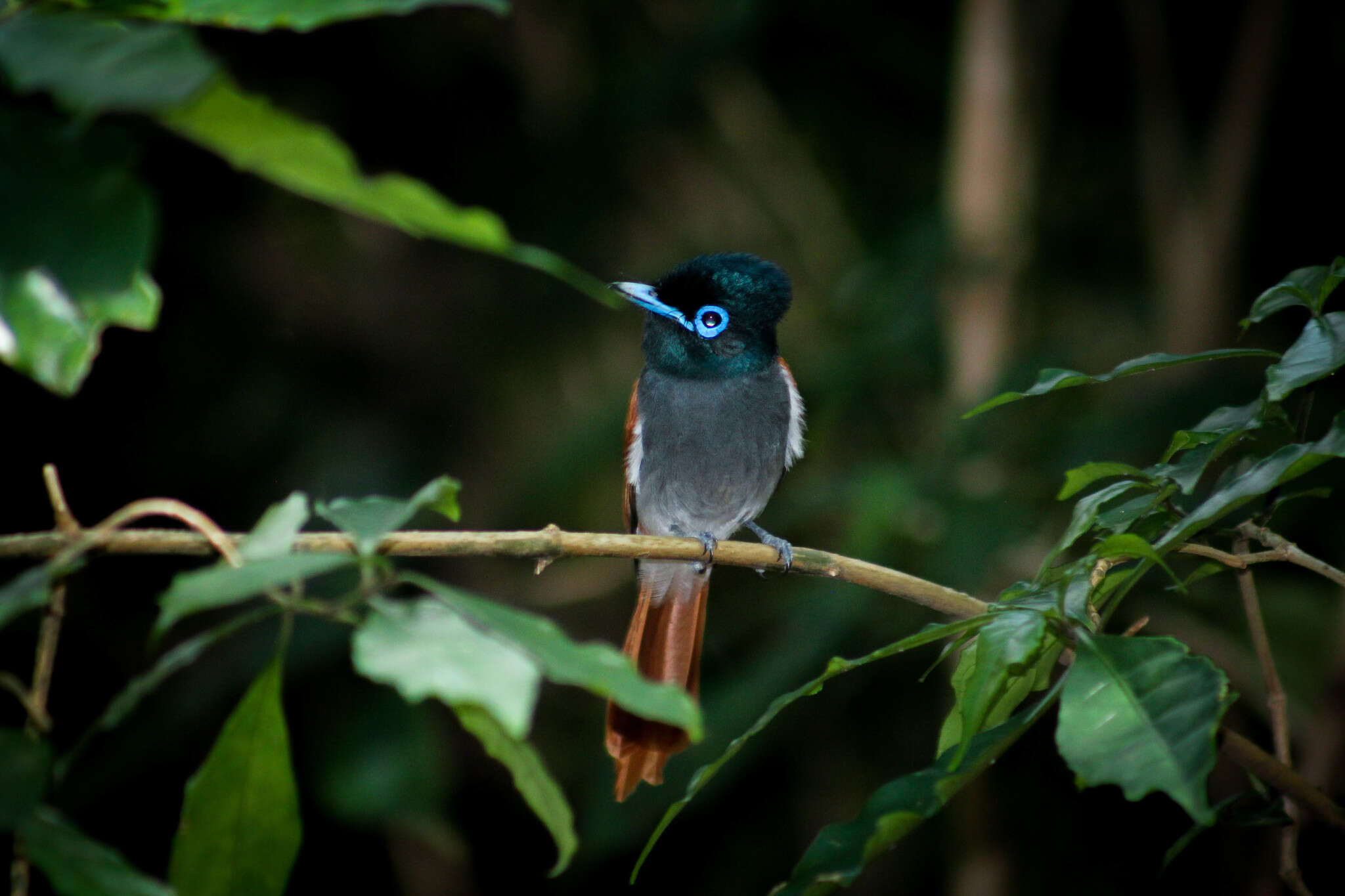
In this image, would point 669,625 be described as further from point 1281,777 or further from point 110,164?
point 110,164

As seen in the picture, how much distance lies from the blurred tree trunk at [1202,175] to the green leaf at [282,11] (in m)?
4.16

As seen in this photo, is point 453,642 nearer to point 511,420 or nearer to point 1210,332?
point 1210,332

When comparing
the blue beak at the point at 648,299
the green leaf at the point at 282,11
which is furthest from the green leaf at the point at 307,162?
the blue beak at the point at 648,299

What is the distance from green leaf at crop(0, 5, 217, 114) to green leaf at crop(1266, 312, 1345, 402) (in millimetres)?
1280

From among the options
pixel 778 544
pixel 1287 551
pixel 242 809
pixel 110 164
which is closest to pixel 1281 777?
pixel 1287 551

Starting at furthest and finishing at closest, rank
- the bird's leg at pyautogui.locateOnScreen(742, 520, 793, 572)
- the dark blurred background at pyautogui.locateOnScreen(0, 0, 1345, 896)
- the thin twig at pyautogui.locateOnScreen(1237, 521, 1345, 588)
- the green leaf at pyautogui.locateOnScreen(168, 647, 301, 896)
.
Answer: the dark blurred background at pyautogui.locateOnScreen(0, 0, 1345, 896), the bird's leg at pyautogui.locateOnScreen(742, 520, 793, 572), the thin twig at pyautogui.locateOnScreen(1237, 521, 1345, 588), the green leaf at pyautogui.locateOnScreen(168, 647, 301, 896)

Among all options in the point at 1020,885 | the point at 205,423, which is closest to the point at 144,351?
the point at 205,423

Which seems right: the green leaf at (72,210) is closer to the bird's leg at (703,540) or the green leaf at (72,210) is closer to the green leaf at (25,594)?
the green leaf at (25,594)

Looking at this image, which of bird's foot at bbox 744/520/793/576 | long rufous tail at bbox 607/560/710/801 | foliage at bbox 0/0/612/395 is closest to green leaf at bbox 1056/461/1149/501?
bird's foot at bbox 744/520/793/576

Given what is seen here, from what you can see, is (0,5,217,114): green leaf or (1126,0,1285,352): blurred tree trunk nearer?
(0,5,217,114): green leaf

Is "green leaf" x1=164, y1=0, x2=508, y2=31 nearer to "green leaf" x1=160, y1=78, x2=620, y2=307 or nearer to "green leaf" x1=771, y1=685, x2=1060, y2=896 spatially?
"green leaf" x1=160, y1=78, x2=620, y2=307

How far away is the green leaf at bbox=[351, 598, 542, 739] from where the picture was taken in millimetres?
880

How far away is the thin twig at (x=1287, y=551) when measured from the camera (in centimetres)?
144

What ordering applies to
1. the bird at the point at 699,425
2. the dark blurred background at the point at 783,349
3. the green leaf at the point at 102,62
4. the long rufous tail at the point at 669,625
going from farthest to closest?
the dark blurred background at the point at 783,349 < the bird at the point at 699,425 < the long rufous tail at the point at 669,625 < the green leaf at the point at 102,62
